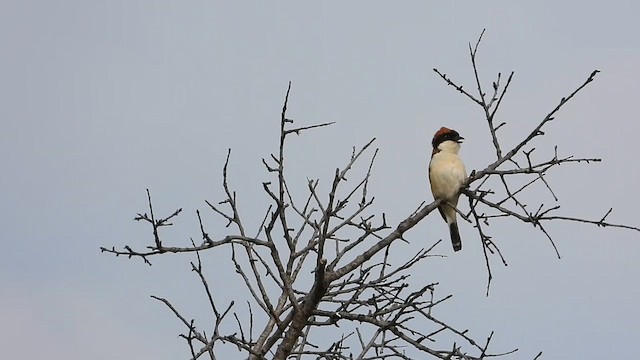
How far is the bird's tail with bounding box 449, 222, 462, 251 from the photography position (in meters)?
7.86

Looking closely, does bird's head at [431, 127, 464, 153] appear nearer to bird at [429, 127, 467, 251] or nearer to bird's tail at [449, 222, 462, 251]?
bird at [429, 127, 467, 251]

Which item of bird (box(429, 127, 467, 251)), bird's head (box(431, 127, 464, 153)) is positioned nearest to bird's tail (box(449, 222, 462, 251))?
bird (box(429, 127, 467, 251))

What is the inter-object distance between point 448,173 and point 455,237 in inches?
39.9

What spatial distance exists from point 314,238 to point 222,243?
0.85 meters

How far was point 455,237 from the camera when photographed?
791cm

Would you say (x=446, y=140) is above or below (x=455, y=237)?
above

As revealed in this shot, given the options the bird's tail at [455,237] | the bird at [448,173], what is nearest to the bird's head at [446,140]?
the bird at [448,173]

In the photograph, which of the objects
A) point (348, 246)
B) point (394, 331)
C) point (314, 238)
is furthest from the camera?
point (314, 238)

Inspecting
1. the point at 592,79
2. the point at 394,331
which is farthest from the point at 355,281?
the point at 592,79

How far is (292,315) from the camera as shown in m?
4.45

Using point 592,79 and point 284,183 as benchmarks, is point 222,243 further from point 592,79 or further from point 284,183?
point 592,79

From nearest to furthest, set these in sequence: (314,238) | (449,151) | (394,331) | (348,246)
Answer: (394,331), (348,246), (314,238), (449,151)

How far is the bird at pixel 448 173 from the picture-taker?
6.90 m

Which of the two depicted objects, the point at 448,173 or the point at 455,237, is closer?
the point at 448,173
